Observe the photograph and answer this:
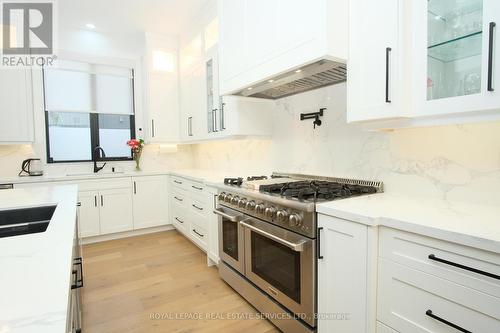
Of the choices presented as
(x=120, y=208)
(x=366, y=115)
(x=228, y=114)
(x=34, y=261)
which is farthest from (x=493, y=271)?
(x=120, y=208)

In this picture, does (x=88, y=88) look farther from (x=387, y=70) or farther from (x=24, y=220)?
(x=387, y=70)

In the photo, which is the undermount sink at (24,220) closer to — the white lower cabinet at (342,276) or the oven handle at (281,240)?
the oven handle at (281,240)

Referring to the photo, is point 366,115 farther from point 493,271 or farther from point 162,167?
point 162,167

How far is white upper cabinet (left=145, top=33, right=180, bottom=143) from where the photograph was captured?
13.3 ft

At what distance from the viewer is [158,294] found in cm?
236

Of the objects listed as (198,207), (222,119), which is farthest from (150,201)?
(222,119)

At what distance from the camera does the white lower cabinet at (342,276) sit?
131cm

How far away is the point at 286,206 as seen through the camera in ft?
5.48

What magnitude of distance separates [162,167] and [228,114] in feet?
7.40

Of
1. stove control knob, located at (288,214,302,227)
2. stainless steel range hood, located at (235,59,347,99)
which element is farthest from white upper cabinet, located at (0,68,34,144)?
stove control knob, located at (288,214,302,227)

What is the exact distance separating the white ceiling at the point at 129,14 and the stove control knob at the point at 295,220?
283 cm

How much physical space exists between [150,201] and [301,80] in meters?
2.95

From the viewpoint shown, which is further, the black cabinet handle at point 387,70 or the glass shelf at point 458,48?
the black cabinet handle at point 387,70

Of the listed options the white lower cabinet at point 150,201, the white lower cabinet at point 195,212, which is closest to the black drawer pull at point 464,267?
the white lower cabinet at point 195,212
